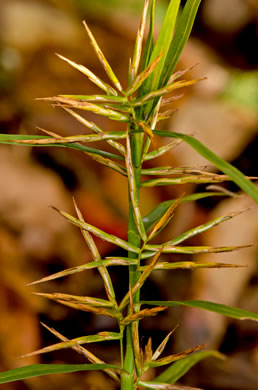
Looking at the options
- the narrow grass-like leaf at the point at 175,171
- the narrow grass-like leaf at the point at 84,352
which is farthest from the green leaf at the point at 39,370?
the narrow grass-like leaf at the point at 175,171

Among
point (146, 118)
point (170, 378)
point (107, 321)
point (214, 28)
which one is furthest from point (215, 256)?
point (214, 28)

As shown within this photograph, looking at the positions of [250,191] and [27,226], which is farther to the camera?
[27,226]

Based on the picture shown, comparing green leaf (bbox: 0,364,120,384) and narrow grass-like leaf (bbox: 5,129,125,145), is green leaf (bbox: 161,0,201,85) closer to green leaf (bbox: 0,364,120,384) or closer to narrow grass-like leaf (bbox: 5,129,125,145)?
narrow grass-like leaf (bbox: 5,129,125,145)

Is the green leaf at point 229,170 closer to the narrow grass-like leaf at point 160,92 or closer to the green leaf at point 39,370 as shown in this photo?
the narrow grass-like leaf at point 160,92

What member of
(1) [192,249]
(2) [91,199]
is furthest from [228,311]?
(2) [91,199]

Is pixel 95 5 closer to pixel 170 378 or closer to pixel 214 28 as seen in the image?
pixel 214 28

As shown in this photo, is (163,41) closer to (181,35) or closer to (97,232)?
(181,35)
